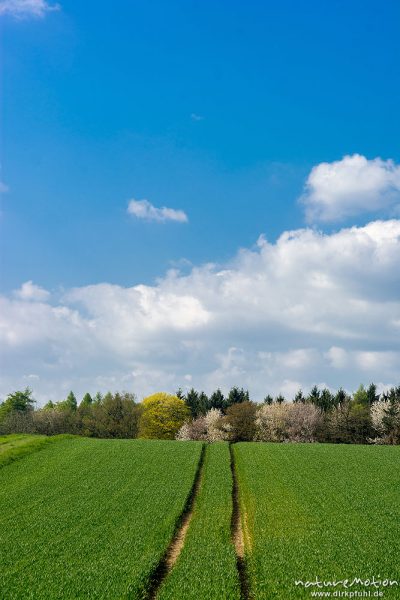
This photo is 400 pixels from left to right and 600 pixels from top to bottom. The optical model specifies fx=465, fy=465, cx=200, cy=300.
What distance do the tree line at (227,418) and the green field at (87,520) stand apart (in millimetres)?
57825

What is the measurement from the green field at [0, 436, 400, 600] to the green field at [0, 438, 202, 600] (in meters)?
0.09

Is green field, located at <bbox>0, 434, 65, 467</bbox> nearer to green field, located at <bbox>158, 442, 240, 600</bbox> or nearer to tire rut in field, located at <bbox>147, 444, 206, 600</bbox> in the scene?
tire rut in field, located at <bbox>147, 444, 206, 600</bbox>

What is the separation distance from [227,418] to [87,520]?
8626 centimetres

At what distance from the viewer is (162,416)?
127 meters

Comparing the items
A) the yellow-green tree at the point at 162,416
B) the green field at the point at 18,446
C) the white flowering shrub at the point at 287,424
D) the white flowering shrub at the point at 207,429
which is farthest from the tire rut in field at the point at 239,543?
the yellow-green tree at the point at 162,416

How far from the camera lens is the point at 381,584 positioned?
768 inches

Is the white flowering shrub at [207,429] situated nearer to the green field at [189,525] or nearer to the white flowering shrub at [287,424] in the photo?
the white flowering shrub at [287,424]

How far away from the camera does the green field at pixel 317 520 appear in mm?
20759

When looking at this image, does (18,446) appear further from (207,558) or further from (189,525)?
(207,558)

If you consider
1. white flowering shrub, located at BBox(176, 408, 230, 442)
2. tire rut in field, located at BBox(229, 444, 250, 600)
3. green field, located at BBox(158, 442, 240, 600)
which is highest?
white flowering shrub, located at BBox(176, 408, 230, 442)

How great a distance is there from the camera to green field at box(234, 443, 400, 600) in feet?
68.1

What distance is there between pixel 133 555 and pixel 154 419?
349 ft

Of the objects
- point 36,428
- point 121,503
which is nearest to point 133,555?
point 121,503

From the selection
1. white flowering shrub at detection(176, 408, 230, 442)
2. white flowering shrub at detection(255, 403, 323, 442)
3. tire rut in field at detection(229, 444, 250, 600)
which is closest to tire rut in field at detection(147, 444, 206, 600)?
tire rut in field at detection(229, 444, 250, 600)
